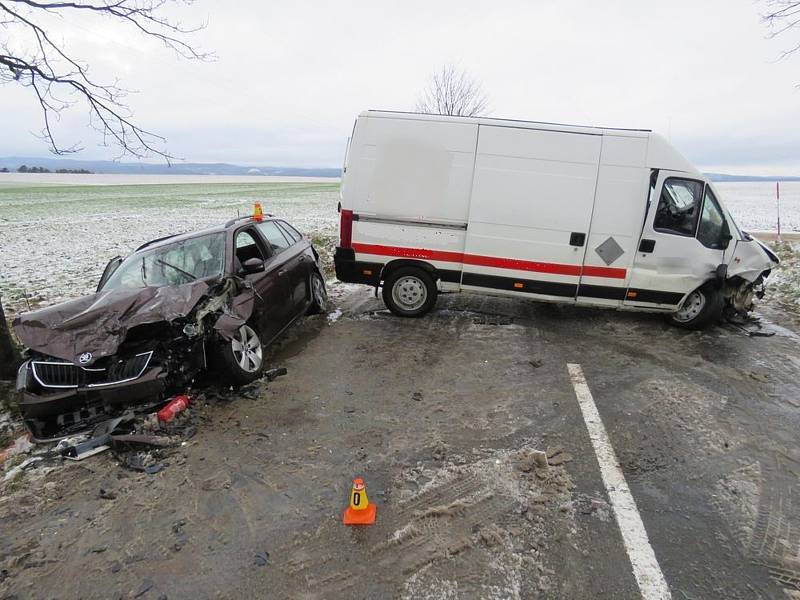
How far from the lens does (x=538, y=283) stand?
6527mm

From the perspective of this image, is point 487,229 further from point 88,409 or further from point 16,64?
point 16,64

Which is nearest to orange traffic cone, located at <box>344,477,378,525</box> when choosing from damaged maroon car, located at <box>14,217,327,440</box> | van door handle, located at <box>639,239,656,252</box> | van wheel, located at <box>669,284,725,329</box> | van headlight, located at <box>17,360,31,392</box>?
damaged maroon car, located at <box>14,217,327,440</box>

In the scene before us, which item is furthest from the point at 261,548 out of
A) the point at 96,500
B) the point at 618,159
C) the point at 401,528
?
the point at 618,159

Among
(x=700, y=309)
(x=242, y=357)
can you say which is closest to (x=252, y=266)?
(x=242, y=357)

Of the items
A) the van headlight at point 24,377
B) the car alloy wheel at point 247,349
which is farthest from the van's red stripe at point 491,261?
the van headlight at point 24,377

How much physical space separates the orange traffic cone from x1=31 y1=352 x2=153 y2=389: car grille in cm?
229

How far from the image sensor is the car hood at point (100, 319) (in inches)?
157

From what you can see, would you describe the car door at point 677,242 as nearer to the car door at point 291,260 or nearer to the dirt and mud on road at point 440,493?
the dirt and mud on road at point 440,493

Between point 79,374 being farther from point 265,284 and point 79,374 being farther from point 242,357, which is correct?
point 265,284

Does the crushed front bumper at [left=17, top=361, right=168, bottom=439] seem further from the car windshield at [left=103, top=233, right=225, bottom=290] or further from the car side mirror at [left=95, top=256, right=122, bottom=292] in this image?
the car side mirror at [left=95, top=256, right=122, bottom=292]

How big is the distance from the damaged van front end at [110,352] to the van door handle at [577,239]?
443 cm

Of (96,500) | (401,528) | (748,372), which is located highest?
(748,372)

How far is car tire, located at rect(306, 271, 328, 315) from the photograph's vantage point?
23.2 feet

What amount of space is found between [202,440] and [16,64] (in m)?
4.47
